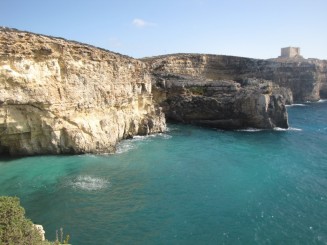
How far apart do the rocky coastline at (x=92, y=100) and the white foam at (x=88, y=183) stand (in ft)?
21.3

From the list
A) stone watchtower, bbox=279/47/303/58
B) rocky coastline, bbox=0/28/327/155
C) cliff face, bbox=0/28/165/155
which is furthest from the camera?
stone watchtower, bbox=279/47/303/58

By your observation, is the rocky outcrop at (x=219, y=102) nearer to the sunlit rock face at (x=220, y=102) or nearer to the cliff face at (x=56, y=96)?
the sunlit rock face at (x=220, y=102)

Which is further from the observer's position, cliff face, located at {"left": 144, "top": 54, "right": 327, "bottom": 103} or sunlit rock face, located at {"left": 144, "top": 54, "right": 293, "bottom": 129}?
cliff face, located at {"left": 144, "top": 54, "right": 327, "bottom": 103}

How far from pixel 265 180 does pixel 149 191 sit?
9917 millimetres

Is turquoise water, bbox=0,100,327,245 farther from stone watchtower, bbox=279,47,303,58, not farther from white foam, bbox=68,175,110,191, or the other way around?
stone watchtower, bbox=279,47,303,58

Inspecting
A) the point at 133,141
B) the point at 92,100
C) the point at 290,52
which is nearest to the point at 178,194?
the point at 92,100

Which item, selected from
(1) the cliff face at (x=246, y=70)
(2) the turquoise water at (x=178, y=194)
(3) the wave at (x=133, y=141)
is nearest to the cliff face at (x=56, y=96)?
(3) the wave at (x=133, y=141)

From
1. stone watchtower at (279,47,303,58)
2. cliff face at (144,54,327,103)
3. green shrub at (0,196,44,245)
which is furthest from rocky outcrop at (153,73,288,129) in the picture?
stone watchtower at (279,47,303,58)

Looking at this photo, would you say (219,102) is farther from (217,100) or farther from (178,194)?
(178,194)

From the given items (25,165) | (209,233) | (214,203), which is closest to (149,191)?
(214,203)

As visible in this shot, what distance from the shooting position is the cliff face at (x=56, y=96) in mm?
26719

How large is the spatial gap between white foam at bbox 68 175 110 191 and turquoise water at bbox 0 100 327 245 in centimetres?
7

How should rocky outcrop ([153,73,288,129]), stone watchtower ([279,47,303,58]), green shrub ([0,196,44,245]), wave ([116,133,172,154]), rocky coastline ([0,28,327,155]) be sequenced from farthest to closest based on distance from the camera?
stone watchtower ([279,47,303,58]) → rocky outcrop ([153,73,288,129]) → wave ([116,133,172,154]) → rocky coastline ([0,28,327,155]) → green shrub ([0,196,44,245])

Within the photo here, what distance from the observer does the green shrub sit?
36.0ft
